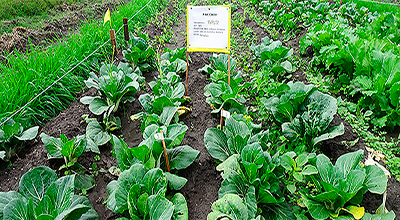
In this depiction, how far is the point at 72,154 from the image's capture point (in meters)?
2.32

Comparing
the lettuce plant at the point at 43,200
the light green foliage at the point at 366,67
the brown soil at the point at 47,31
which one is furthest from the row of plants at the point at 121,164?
the light green foliage at the point at 366,67

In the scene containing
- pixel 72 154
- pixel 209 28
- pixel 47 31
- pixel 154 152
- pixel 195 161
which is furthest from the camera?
pixel 47 31

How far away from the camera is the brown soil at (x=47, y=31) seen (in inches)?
214

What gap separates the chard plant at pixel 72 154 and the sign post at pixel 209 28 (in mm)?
1706

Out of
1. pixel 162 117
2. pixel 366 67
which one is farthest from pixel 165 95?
pixel 366 67

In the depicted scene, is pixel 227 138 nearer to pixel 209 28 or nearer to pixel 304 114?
pixel 304 114

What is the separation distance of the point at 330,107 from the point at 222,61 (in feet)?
5.94

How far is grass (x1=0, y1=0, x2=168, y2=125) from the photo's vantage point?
117 inches

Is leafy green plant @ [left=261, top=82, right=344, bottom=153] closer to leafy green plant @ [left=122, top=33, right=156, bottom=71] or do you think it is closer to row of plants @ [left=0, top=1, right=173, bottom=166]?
row of plants @ [left=0, top=1, right=173, bottom=166]

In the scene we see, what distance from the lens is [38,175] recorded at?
1.93 meters

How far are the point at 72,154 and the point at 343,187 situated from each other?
7.39 ft

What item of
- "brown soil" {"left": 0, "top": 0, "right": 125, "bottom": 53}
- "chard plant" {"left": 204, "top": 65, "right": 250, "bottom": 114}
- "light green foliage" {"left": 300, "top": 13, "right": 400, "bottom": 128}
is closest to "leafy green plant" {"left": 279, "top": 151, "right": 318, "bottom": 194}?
"chard plant" {"left": 204, "top": 65, "right": 250, "bottom": 114}

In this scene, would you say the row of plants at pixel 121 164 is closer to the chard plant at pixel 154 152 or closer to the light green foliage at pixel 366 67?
the chard plant at pixel 154 152

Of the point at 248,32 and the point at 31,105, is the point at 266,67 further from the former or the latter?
the point at 31,105
